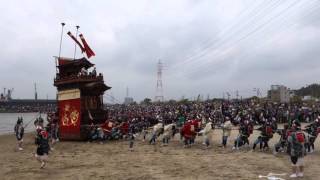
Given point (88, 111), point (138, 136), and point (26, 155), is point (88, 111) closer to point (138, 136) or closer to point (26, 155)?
point (138, 136)

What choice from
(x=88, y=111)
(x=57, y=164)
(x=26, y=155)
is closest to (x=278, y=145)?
(x=57, y=164)

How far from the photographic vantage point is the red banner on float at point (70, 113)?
100 feet

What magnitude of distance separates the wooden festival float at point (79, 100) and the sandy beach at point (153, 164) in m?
5.80

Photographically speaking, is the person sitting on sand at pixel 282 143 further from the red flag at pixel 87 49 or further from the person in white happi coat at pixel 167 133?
the red flag at pixel 87 49

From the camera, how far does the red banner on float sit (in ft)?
100

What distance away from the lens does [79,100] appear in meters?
30.8

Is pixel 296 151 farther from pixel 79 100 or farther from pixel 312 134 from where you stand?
pixel 79 100

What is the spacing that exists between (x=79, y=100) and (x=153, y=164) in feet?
44.7

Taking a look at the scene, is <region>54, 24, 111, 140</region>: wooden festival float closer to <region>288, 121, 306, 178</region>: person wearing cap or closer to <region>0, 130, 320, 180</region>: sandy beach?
<region>0, 130, 320, 180</region>: sandy beach

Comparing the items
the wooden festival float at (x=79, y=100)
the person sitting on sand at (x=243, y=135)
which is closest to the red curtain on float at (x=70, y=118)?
the wooden festival float at (x=79, y=100)

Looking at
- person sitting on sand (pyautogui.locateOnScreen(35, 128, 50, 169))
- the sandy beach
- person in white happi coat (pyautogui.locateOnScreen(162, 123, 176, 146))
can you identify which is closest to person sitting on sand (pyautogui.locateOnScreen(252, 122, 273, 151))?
the sandy beach

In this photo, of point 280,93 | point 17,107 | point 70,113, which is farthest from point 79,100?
point 17,107

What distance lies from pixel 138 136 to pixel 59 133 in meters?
5.40

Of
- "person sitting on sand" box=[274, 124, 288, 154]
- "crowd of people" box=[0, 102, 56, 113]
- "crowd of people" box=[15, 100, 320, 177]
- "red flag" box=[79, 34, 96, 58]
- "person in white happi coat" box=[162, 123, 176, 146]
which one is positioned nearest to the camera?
"crowd of people" box=[15, 100, 320, 177]
